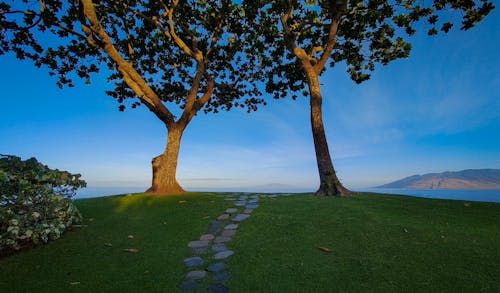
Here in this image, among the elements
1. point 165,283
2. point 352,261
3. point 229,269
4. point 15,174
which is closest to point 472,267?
point 352,261

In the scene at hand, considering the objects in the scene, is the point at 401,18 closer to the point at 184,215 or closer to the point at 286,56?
the point at 286,56

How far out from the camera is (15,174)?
446 centimetres

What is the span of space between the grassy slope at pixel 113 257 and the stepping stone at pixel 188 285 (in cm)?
12

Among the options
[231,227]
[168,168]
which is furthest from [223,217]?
[168,168]

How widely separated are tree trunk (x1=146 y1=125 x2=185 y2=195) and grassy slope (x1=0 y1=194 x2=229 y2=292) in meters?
3.73

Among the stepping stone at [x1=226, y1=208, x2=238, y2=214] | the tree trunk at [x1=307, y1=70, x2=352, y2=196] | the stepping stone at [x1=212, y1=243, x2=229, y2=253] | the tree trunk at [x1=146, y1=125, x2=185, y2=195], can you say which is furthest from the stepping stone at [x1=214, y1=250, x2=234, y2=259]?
the tree trunk at [x1=146, y1=125, x2=185, y2=195]

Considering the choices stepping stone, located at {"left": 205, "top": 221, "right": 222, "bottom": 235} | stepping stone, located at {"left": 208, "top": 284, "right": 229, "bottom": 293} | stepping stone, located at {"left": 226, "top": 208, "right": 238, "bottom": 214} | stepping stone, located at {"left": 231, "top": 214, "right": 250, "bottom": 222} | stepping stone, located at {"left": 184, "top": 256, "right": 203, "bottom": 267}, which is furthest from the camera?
stepping stone, located at {"left": 226, "top": 208, "right": 238, "bottom": 214}

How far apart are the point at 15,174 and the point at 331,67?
14814 mm

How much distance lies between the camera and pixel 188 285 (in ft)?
10.3

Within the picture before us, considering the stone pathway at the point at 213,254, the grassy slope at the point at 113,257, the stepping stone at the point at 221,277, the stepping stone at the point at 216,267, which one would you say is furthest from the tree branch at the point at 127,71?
the stepping stone at the point at 221,277

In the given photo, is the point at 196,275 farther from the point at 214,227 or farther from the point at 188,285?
the point at 214,227

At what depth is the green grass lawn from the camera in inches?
122

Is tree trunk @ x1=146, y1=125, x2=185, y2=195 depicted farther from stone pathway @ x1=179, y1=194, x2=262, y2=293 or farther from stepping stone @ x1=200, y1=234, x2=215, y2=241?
stepping stone @ x1=200, y1=234, x2=215, y2=241

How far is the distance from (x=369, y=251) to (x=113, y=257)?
15.2ft
